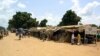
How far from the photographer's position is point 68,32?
3519cm

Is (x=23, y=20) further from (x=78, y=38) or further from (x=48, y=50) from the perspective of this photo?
(x=48, y=50)

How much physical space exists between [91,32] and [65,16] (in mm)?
46232

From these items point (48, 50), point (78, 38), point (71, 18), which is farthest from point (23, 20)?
point (48, 50)

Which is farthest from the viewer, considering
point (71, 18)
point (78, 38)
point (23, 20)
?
point (23, 20)

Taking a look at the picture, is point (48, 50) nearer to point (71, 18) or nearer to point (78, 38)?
point (78, 38)

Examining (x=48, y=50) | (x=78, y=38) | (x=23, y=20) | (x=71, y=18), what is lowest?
(x=48, y=50)

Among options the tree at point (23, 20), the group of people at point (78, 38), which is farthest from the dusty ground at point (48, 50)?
the tree at point (23, 20)

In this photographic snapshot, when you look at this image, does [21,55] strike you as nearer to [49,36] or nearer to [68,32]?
[68,32]

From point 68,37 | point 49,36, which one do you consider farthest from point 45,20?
point 68,37

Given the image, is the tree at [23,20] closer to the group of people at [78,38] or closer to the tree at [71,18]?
the tree at [71,18]

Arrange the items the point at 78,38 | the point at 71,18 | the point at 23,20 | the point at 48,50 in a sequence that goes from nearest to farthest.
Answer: the point at 48,50
the point at 78,38
the point at 71,18
the point at 23,20

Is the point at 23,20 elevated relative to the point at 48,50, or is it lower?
elevated

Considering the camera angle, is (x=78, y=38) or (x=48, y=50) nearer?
(x=48, y=50)

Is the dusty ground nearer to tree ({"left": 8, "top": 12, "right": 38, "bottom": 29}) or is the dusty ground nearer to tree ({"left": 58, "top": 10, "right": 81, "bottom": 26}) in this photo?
tree ({"left": 58, "top": 10, "right": 81, "bottom": 26})
